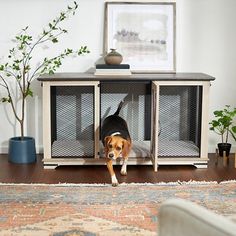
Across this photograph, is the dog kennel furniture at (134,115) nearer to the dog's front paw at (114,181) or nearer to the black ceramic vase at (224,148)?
the black ceramic vase at (224,148)

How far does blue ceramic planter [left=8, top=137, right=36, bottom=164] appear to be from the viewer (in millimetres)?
3600

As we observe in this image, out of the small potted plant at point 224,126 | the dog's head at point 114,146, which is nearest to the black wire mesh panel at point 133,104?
the small potted plant at point 224,126

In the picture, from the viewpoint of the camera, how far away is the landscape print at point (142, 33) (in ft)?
Answer: 12.4

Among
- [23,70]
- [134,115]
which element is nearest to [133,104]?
[134,115]

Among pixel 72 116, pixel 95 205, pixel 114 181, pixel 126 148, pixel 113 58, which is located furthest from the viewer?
pixel 72 116

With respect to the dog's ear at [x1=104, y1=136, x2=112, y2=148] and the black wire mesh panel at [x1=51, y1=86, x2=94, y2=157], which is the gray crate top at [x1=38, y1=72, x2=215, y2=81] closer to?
the black wire mesh panel at [x1=51, y1=86, x2=94, y2=157]

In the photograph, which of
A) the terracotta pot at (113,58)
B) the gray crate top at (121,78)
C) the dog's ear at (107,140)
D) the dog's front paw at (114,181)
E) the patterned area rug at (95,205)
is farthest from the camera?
the terracotta pot at (113,58)

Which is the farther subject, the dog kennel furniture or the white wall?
the white wall

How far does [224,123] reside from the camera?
3586 millimetres

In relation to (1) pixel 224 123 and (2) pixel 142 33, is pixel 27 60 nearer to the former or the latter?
(2) pixel 142 33

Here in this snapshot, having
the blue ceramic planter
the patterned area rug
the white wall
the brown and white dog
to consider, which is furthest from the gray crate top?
the patterned area rug

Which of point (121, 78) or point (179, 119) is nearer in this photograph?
point (121, 78)

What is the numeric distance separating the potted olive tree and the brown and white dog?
2.10 feet

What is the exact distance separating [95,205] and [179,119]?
1.41 metres
